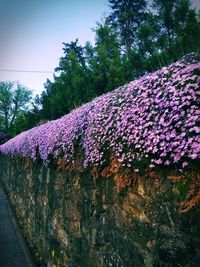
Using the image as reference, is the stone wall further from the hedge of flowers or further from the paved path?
the paved path

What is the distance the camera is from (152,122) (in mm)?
2297

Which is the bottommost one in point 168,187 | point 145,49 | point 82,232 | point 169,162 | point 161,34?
point 82,232

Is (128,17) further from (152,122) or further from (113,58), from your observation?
(152,122)

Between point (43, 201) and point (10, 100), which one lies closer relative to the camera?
point (43, 201)

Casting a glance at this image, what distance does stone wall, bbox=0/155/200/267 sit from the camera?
1.93 m

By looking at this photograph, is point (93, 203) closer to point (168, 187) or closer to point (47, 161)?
point (168, 187)

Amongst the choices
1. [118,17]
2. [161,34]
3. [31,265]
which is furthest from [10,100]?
[31,265]

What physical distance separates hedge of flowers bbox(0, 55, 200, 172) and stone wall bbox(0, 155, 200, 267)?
162 mm

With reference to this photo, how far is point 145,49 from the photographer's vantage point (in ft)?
45.1

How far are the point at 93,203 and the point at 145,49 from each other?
11.7 m

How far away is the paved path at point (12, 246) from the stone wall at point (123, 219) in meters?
1.55

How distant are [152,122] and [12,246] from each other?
637cm

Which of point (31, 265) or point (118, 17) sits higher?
point (118, 17)

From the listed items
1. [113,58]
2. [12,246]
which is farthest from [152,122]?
[113,58]
